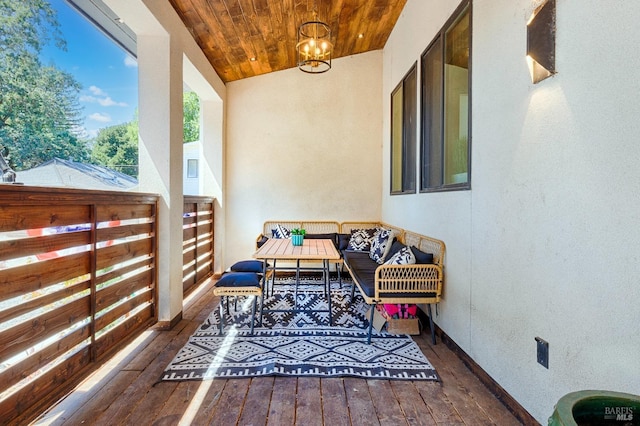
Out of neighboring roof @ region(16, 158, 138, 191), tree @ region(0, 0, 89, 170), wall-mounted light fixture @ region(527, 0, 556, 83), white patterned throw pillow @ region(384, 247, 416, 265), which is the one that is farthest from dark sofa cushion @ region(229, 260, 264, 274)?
wall-mounted light fixture @ region(527, 0, 556, 83)

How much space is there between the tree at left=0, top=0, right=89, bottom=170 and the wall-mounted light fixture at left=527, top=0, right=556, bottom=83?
120 inches

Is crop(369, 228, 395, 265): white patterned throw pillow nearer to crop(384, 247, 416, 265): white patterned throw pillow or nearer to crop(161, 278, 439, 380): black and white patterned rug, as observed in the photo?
crop(161, 278, 439, 380): black and white patterned rug

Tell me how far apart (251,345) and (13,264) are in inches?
65.5

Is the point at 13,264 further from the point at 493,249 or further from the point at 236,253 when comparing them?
the point at 236,253

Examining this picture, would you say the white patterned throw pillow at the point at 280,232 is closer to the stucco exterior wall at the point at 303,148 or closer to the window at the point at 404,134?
the stucco exterior wall at the point at 303,148

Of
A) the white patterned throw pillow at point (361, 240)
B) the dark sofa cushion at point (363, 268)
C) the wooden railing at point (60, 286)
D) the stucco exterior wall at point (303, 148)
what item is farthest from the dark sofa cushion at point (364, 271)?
the wooden railing at point (60, 286)

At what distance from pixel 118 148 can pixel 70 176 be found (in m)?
0.77

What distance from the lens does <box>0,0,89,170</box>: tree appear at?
2.05 m

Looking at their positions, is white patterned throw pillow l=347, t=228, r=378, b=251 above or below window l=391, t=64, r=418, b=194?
below

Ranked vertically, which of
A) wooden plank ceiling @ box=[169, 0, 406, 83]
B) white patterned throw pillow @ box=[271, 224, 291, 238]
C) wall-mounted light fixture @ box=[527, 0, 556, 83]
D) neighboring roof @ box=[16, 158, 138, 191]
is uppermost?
wooden plank ceiling @ box=[169, 0, 406, 83]

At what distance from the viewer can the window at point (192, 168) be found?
224 inches

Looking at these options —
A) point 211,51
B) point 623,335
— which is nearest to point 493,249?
point 623,335

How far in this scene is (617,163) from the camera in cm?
124

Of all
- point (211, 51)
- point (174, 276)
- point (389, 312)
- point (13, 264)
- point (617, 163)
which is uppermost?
point (211, 51)
